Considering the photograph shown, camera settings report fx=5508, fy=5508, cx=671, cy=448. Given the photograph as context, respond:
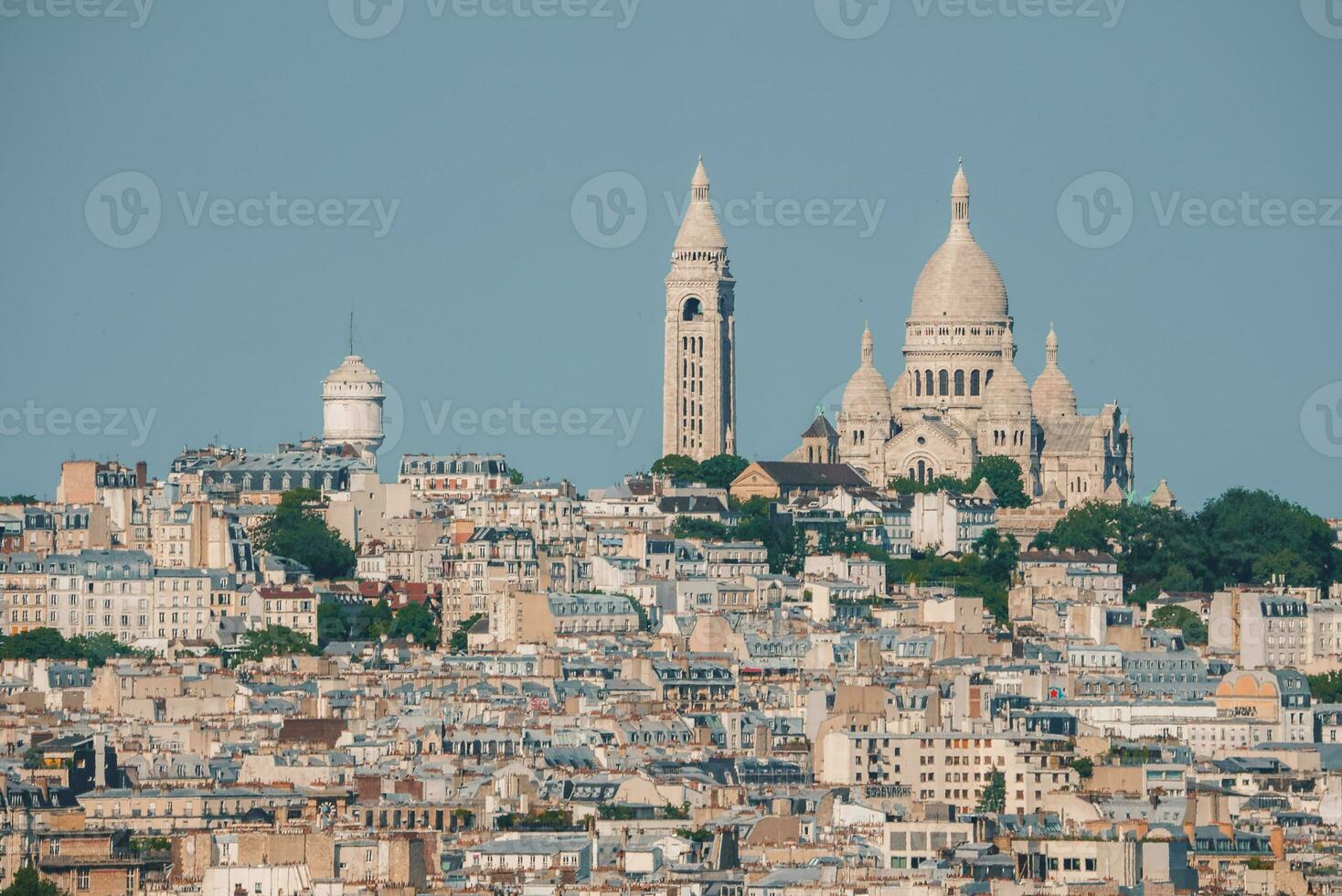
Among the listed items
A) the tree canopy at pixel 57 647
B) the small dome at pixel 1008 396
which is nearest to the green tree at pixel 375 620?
the tree canopy at pixel 57 647

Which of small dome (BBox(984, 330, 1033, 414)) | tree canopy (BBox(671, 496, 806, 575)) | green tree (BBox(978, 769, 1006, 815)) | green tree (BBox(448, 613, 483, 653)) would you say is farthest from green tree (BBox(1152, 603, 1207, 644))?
small dome (BBox(984, 330, 1033, 414))

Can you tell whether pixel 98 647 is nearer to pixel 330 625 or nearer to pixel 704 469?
pixel 330 625

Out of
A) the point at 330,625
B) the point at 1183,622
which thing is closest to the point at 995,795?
the point at 330,625

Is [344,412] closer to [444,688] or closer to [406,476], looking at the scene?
[406,476]

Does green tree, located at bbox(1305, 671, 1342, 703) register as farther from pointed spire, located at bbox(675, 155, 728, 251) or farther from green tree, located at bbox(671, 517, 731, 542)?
pointed spire, located at bbox(675, 155, 728, 251)

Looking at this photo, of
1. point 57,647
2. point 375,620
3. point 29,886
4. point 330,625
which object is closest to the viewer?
point 29,886

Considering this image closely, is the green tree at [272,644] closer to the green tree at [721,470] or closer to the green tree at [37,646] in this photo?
the green tree at [37,646]
